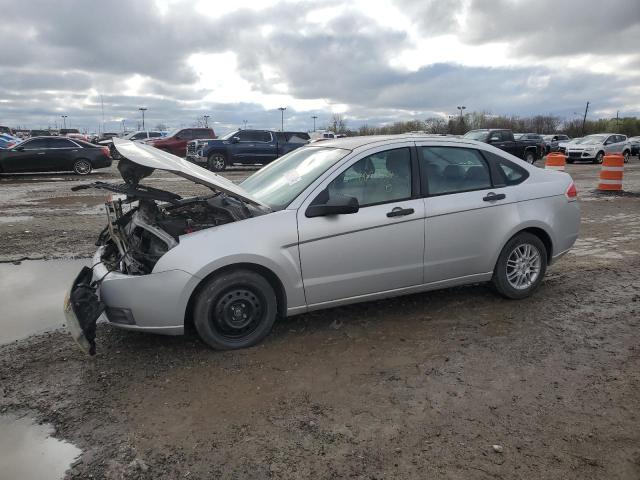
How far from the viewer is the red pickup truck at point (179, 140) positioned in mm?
26047

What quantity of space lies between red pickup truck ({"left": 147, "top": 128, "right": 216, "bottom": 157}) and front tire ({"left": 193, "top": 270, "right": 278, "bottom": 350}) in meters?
23.2

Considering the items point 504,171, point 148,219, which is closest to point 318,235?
point 148,219

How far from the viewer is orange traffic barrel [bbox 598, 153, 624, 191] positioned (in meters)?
14.0

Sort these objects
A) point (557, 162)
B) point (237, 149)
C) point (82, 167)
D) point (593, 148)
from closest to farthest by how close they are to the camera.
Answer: point (557, 162), point (82, 167), point (237, 149), point (593, 148)

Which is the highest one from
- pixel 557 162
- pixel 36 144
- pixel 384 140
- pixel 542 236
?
pixel 36 144

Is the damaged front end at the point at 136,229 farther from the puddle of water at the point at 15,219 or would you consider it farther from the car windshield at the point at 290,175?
the puddle of water at the point at 15,219

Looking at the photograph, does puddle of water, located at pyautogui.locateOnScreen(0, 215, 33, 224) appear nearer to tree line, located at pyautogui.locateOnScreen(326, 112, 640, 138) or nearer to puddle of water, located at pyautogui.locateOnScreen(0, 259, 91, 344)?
puddle of water, located at pyautogui.locateOnScreen(0, 259, 91, 344)

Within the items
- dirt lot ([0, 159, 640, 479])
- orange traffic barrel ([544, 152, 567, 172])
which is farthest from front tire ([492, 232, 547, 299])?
orange traffic barrel ([544, 152, 567, 172])

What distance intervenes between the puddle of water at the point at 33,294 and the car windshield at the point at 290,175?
2245mm

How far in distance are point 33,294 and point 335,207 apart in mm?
3595

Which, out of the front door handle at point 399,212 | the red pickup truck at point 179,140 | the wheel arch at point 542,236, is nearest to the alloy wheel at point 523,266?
the wheel arch at point 542,236

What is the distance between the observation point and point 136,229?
4430 mm

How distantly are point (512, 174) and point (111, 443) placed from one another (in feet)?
13.8

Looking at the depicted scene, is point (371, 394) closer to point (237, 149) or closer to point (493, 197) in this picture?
point (493, 197)
